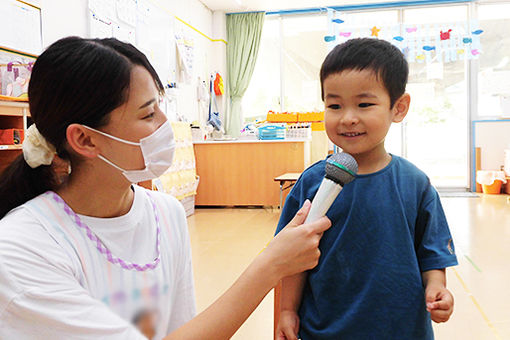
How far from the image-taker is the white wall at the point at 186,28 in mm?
3330

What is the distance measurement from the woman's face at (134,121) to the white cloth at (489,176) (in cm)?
680

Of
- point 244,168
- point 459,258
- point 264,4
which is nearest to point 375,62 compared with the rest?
point 459,258

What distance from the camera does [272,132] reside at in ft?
18.8

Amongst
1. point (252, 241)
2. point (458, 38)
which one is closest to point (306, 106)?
point (458, 38)

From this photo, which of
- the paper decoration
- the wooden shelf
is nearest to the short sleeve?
the wooden shelf

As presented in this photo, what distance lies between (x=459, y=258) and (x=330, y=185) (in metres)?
2.84

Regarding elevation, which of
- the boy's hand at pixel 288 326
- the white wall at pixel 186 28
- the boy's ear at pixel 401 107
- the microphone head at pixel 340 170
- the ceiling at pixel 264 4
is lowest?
the boy's hand at pixel 288 326

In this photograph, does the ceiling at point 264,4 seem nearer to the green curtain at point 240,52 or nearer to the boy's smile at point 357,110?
the green curtain at point 240,52

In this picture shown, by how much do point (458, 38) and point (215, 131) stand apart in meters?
4.16

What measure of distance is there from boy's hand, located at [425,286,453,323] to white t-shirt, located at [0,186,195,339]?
0.55 m

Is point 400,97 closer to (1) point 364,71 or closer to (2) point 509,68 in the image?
(1) point 364,71

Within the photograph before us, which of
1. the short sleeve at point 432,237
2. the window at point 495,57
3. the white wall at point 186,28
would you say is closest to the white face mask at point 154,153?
the short sleeve at point 432,237

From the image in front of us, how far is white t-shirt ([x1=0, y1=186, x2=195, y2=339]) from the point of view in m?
0.67

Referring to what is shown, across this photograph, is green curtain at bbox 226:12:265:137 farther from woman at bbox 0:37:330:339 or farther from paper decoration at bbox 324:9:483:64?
woman at bbox 0:37:330:339
